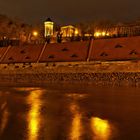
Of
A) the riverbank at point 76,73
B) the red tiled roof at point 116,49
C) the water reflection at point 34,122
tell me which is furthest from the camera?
the red tiled roof at point 116,49

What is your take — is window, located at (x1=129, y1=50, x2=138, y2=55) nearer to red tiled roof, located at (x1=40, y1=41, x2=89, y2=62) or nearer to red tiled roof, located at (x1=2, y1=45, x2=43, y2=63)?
red tiled roof, located at (x1=40, y1=41, x2=89, y2=62)

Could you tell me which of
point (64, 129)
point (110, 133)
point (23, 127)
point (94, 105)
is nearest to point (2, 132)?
point (23, 127)

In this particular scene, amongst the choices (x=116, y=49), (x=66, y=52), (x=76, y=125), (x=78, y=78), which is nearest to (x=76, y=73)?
(x=78, y=78)

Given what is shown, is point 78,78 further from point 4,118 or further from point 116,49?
point 4,118

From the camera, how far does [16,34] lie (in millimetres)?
100688

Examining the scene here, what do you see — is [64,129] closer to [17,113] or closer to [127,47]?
[17,113]

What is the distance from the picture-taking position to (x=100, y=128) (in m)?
14.5

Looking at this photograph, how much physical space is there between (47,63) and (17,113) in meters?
34.6

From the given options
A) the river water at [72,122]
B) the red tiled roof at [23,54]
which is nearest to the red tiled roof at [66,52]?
the red tiled roof at [23,54]

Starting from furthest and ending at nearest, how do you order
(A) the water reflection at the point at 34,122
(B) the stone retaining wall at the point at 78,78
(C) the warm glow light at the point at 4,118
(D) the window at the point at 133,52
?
(D) the window at the point at 133,52 < (B) the stone retaining wall at the point at 78,78 < (C) the warm glow light at the point at 4,118 < (A) the water reflection at the point at 34,122

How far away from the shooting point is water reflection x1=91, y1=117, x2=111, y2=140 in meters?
12.9

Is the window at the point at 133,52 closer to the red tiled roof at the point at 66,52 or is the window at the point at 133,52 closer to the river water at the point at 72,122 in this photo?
the red tiled roof at the point at 66,52

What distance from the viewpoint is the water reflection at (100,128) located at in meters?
12.9

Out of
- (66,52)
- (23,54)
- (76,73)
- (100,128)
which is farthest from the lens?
(23,54)
